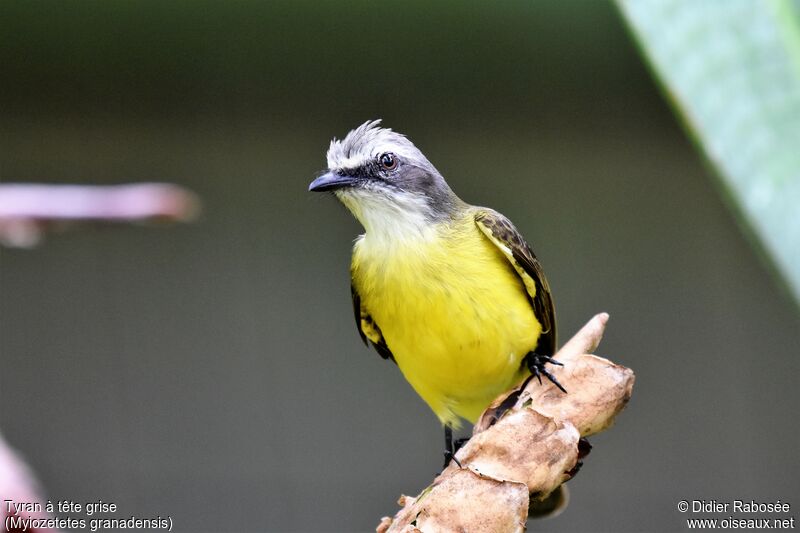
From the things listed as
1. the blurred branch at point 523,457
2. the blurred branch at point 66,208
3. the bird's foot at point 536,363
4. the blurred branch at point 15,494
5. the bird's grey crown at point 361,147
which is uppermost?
the blurred branch at point 66,208

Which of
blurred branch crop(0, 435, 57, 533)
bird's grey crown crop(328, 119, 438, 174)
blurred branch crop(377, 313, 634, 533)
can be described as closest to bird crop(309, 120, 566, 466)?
bird's grey crown crop(328, 119, 438, 174)

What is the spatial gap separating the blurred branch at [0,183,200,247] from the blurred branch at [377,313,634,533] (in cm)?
43

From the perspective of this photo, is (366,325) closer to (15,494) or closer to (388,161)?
(388,161)

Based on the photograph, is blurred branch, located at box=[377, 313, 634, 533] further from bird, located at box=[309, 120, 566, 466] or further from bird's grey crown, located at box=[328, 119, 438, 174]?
bird's grey crown, located at box=[328, 119, 438, 174]

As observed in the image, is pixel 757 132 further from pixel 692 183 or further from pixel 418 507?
pixel 692 183

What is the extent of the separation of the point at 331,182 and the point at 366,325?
0.41 meters

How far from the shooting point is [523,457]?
2.71 ft

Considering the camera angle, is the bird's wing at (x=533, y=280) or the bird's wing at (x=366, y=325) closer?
the bird's wing at (x=533, y=280)

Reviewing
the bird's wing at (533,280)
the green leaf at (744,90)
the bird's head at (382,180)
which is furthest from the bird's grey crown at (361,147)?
the green leaf at (744,90)

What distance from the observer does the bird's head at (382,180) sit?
2057 millimetres

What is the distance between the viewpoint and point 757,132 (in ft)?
1.63

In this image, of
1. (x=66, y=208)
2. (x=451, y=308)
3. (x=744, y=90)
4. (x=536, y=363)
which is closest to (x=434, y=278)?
(x=451, y=308)

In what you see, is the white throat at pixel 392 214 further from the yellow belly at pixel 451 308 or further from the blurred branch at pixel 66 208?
the blurred branch at pixel 66 208

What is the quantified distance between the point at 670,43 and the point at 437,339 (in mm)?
1508
